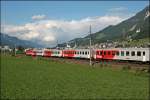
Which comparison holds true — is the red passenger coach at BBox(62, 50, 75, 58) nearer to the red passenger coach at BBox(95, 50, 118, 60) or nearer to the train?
the train

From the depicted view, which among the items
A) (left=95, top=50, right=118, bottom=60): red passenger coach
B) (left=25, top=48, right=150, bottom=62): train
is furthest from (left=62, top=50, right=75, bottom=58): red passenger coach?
(left=95, top=50, right=118, bottom=60): red passenger coach

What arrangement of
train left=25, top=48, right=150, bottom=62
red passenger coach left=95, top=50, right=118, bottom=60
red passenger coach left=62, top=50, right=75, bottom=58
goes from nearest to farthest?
train left=25, top=48, right=150, bottom=62
red passenger coach left=95, top=50, right=118, bottom=60
red passenger coach left=62, top=50, right=75, bottom=58

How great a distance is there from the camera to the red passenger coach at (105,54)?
62403mm

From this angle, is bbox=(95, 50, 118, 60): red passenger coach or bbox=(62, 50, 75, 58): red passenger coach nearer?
bbox=(95, 50, 118, 60): red passenger coach

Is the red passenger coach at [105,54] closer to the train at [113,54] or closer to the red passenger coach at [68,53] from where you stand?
the train at [113,54]

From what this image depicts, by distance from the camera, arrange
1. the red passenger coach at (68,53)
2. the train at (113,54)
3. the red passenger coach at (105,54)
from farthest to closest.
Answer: the red passenger coach at (68,53) < the red passenger coach at (105,54) < the train at (113,54)

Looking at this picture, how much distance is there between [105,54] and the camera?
2606 inches

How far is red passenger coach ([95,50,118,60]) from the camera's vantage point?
6240cm

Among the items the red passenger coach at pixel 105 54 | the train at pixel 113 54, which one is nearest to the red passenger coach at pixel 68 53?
the train at pixel 113 54

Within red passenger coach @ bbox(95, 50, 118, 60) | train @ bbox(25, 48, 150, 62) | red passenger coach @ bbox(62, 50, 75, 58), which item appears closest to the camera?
train @ bbox(25, 48, 150, 62)

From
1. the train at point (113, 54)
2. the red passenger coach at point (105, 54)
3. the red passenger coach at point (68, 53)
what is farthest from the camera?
the red passenger coach at point (68, 53)

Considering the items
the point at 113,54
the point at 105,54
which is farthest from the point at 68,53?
the point at 113,54

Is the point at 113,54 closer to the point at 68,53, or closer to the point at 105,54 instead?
the point at 105,54

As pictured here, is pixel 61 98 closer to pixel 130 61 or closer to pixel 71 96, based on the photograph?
pixel 71 96
